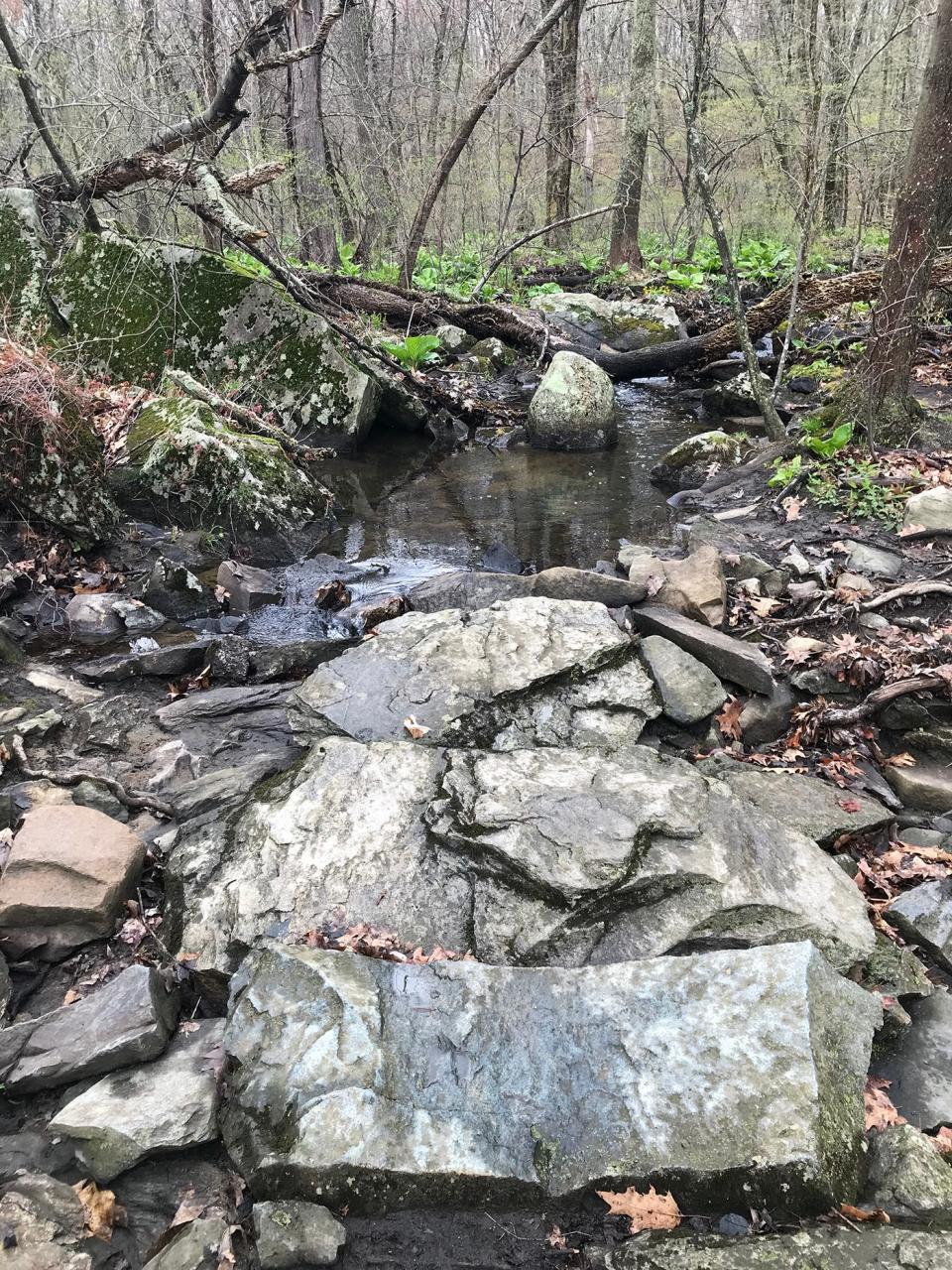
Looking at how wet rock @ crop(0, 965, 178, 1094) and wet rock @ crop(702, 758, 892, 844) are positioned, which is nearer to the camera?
wet rock @ crop(0, 965, 178, 1094)

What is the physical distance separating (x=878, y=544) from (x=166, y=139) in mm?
8058

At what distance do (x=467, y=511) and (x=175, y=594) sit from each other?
9.79ft

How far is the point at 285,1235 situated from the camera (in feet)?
6.82

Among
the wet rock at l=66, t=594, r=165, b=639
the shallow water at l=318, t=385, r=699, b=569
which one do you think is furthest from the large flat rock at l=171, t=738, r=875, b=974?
the shallow water at l=318, t=385, r=699, b=569

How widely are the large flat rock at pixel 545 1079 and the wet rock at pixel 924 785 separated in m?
1.63

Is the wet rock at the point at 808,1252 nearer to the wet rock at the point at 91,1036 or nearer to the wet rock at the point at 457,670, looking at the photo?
the wet rock at the point at 91,1036

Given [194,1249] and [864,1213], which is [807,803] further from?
[194,1249]

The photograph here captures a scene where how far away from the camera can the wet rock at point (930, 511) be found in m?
5.43

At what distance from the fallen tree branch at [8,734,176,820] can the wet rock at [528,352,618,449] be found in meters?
6.87

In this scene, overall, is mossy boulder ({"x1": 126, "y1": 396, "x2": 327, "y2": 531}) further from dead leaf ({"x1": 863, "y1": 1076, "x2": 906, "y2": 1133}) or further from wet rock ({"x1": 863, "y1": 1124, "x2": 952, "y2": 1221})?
wet rock ({"x1": 863, "y1": 1124, "x2": 952, "y2": 1221})

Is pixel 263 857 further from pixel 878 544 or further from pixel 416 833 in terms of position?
pixel 878 544

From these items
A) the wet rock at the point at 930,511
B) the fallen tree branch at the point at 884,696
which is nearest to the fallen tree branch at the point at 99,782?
the fallen tree branch at the point at 884,696

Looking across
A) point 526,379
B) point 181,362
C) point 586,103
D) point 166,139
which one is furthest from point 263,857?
point 586,103

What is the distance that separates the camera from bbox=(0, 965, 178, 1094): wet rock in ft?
8.25
